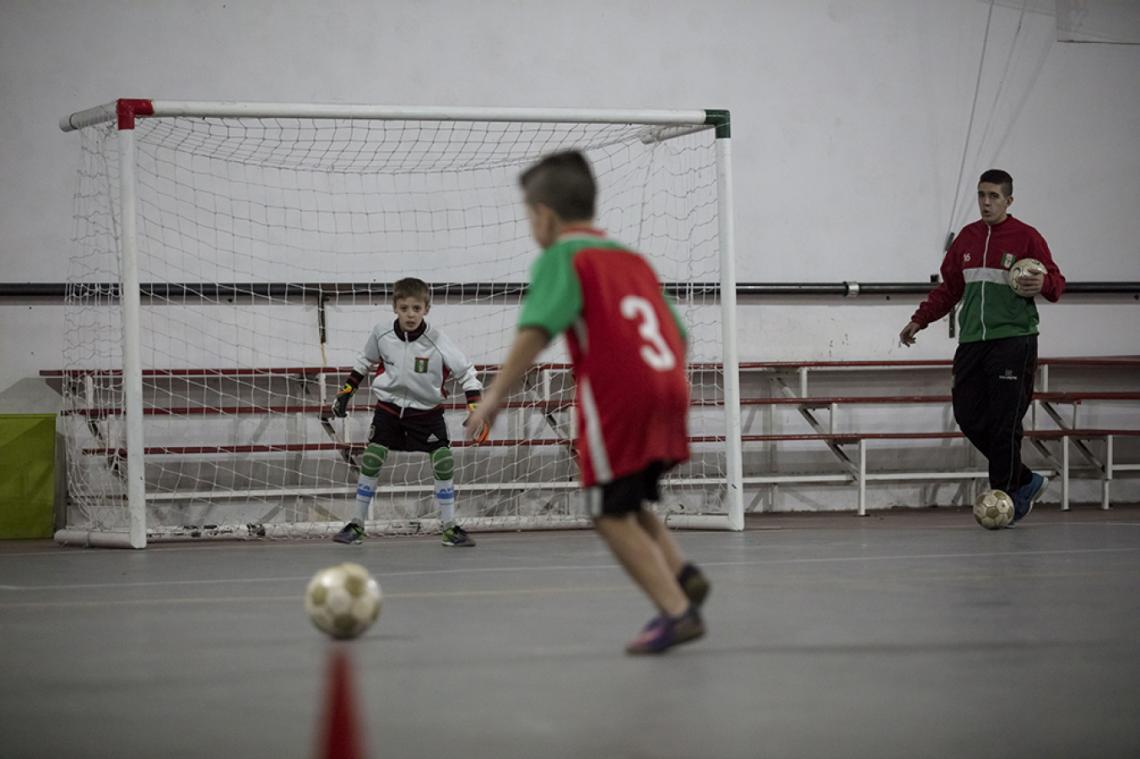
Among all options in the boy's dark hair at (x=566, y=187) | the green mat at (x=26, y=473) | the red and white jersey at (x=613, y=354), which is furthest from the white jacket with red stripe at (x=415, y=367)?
the red and white jersey at (x=613, y=354)

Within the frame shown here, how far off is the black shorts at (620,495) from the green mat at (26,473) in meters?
6.32

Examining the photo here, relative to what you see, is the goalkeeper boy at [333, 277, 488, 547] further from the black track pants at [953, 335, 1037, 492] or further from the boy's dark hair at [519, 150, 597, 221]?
the boy's dark hair at [519, 150, 597, 221]

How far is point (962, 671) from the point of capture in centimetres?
321

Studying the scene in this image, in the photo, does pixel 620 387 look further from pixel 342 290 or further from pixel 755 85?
pixel 755 85

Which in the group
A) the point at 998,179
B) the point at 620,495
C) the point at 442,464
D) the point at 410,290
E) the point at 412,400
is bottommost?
the point at 442,464

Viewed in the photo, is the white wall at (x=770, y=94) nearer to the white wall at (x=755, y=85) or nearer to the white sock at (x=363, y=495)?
the white wall at (x=755, y=85)

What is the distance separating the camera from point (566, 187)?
11.8 feet

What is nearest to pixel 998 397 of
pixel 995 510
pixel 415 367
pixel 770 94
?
pixel 995 510

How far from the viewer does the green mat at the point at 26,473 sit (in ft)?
28.1

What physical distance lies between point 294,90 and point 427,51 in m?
1.06

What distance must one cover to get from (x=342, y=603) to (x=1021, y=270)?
16.5ft

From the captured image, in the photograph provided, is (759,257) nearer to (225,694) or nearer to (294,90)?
(294,90)

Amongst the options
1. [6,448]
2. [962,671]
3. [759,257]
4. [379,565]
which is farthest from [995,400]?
[6,448]

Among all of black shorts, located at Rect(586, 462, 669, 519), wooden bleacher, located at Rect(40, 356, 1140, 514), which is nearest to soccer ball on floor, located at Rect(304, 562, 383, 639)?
black shorts, located at Rect(586, 462, 669, 519)
